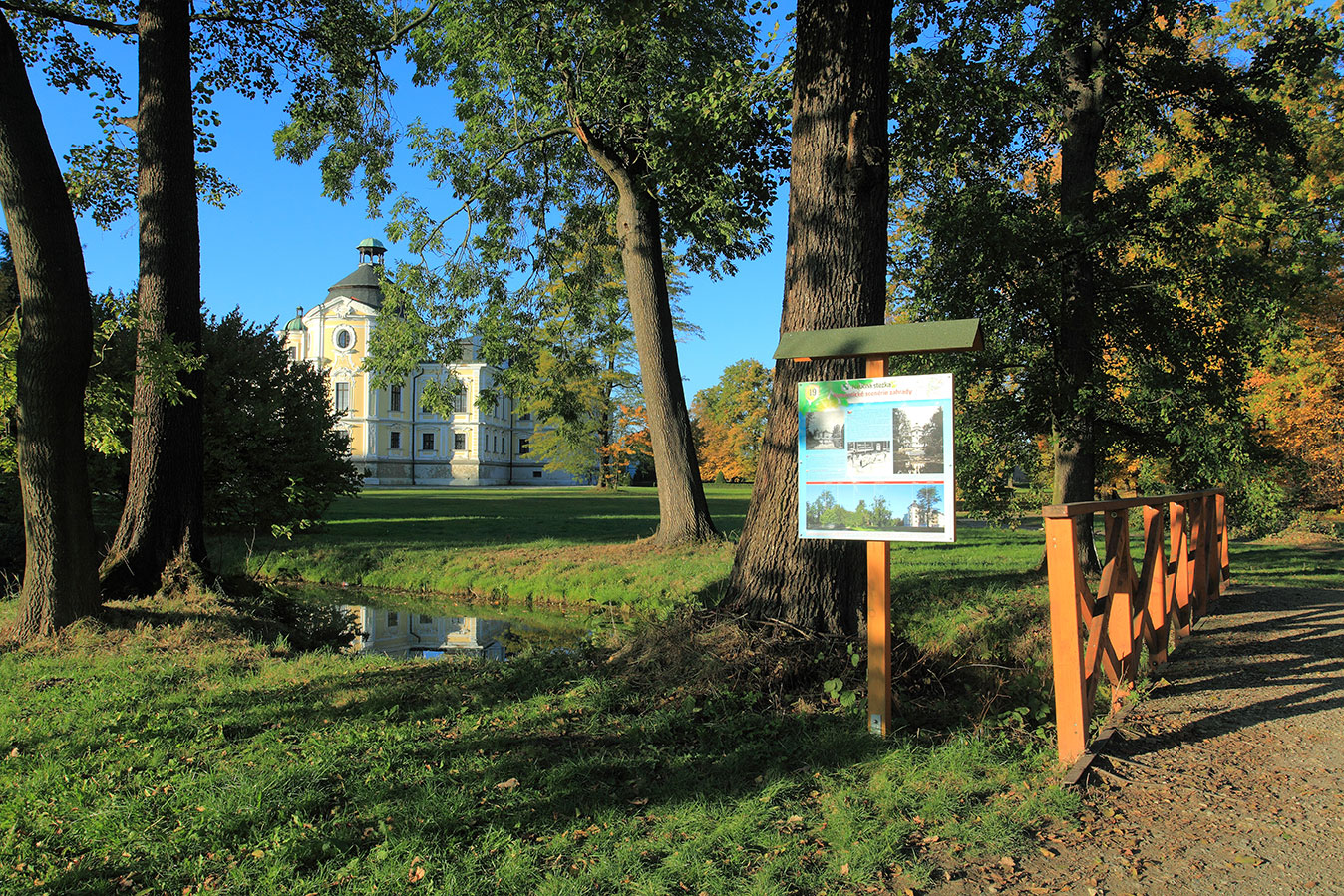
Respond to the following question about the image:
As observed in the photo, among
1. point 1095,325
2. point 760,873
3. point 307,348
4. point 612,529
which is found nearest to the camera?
point 760,873

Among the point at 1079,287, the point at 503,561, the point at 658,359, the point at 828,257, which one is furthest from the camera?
the point at 503,561

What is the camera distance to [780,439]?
5.58 m

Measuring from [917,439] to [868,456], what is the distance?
275 mm

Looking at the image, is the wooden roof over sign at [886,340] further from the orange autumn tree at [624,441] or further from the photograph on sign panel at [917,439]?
the orange autumn tree at [624,441]

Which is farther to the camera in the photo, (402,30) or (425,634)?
(402,30)

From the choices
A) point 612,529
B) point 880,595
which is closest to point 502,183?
point 612,529

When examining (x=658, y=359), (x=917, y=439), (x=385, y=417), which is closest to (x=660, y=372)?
(x=658, y=359)

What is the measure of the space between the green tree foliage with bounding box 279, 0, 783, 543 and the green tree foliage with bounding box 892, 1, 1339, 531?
2180 millimetres

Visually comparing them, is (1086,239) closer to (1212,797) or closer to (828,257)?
(828,257)

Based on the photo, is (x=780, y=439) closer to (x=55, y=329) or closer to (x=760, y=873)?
(x=760, y=873)

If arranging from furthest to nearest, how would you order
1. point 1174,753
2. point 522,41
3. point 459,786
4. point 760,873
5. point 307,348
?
point 307,348
point 522,41
point 1174,753
point 459,786
point 760,873

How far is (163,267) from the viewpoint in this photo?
809 cm

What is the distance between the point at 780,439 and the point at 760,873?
299 cm

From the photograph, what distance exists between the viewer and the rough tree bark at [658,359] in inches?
529
